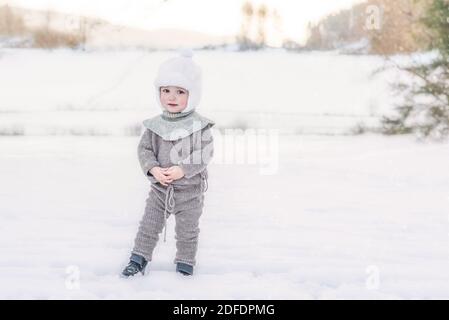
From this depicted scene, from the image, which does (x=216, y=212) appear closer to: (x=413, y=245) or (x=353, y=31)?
(x=413, y=245)

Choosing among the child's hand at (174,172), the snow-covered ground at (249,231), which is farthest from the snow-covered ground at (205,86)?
the child's hand at (174,172)

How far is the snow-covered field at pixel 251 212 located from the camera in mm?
3221

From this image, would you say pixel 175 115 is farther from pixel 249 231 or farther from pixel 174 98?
pixel 249 231

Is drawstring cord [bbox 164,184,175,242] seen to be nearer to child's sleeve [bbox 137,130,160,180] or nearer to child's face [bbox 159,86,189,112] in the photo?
child's sleeve [bbox 137,130,160,180]

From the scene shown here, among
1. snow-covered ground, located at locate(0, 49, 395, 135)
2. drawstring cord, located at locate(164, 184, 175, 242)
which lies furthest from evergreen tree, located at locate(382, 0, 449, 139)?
drawstring cord, located at locate(164, 184, 175, 242)

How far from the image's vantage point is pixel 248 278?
3283 mm

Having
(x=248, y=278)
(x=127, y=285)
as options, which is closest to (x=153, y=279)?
(x=127, y=285)

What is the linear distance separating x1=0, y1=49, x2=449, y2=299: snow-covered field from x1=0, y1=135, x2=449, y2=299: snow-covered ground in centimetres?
1

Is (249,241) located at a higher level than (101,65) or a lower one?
lower

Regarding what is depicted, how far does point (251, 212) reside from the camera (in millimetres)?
4867

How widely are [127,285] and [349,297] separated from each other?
3.26 ft

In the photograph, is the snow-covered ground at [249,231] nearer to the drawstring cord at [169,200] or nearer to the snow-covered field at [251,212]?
the snow-covered field at [251,212]

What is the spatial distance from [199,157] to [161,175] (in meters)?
0.20
